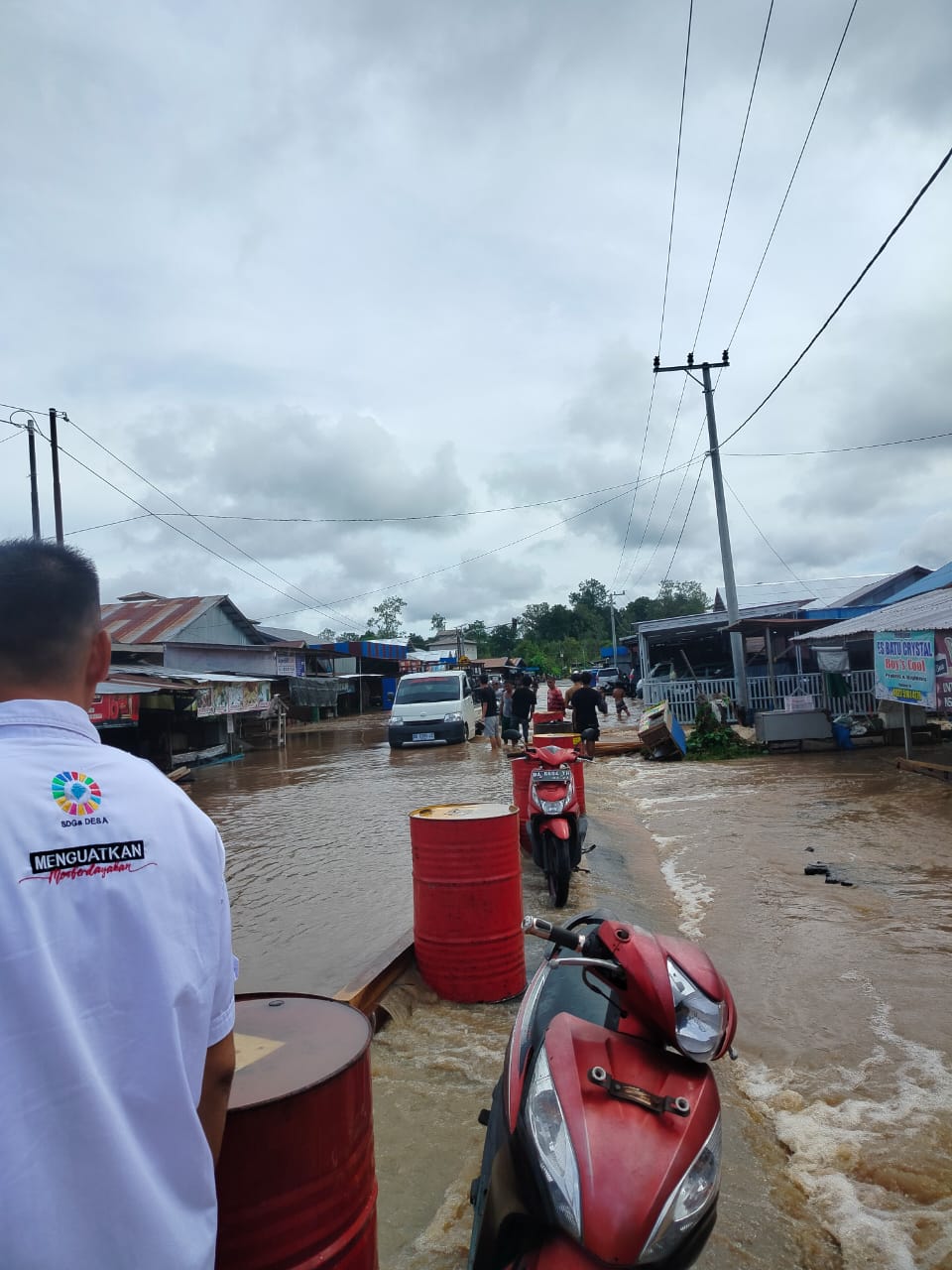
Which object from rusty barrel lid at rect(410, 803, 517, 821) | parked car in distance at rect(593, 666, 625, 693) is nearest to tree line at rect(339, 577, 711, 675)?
parked car in distance at rect(593, 666, 625, 693)

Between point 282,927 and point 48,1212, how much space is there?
5549 millimetres

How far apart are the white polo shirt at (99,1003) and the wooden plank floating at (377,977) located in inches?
104

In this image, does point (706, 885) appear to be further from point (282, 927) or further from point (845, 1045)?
point (282, 927)

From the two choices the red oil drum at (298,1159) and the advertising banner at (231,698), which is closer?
the red oil drum at (298,1159)

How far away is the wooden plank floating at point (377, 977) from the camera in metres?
3.92

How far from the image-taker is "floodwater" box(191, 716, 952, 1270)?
276 cm

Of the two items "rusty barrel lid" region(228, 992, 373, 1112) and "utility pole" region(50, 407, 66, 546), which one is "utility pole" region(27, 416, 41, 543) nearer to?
"utility pole" region(50, 407, 66, 546)

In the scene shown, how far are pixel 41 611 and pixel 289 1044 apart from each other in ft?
3.72

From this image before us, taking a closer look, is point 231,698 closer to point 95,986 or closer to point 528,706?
point 528,706

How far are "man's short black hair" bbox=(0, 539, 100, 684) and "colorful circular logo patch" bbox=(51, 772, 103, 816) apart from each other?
0.23 metres

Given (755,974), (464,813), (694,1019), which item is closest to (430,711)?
(755,974)

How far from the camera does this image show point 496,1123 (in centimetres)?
237

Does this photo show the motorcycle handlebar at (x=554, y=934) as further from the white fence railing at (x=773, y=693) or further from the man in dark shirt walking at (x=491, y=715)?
the man in dark shirt walking at (x=491, y=715)

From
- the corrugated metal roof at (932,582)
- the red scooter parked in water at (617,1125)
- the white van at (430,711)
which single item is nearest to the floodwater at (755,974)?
the red scooter parked in water at (617,1125)
